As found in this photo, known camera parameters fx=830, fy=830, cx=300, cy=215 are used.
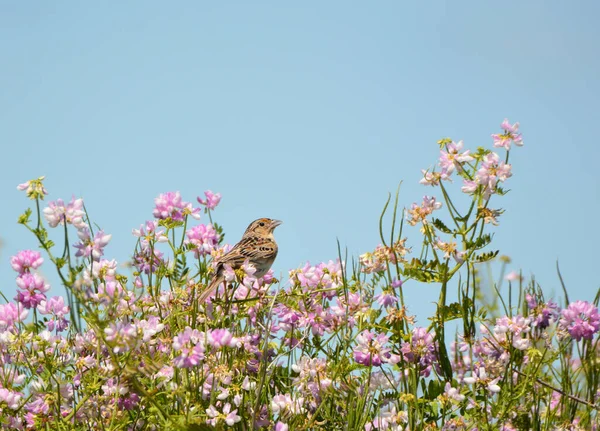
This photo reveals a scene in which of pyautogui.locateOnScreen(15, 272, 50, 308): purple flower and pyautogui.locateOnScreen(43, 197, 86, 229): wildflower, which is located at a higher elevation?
pyautogui.locateOnScreen(43, 197, 86, 229): wildflower

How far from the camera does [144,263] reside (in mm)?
4844

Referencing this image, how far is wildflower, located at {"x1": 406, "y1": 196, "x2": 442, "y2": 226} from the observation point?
432 cm

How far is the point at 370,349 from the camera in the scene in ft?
13.5

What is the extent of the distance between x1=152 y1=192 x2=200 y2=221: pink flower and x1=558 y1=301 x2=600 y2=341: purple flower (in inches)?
83.7

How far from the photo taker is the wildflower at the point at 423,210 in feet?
14.2

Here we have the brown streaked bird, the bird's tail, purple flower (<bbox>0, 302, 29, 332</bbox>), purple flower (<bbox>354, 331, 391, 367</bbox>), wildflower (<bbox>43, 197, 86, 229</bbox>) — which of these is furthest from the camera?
the brown streaked bird

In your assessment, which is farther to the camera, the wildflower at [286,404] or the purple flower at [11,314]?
the purple flower at [11,314]

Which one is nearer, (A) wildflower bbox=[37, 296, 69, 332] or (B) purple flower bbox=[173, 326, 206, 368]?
(B) purple flower bbox=[173, 326, 206, 368]

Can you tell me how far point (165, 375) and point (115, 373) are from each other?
1.01 feet

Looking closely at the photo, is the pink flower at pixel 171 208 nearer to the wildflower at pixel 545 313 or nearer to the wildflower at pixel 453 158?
the wildflower at pixel 453 158

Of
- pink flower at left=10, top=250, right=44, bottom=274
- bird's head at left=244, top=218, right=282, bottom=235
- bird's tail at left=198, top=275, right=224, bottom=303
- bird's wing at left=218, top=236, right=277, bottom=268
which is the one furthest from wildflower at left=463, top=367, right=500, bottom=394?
bird's head at left=244, top=218, right=282, bottom=235

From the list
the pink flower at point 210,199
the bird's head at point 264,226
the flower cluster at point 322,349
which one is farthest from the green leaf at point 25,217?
the bird's head at point 264,226

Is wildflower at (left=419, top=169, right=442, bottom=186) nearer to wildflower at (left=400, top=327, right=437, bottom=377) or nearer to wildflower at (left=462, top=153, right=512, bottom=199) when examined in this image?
wildflower at (left=462, top=153, right=512, bottom=199)

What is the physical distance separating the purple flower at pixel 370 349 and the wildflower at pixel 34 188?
167cm
